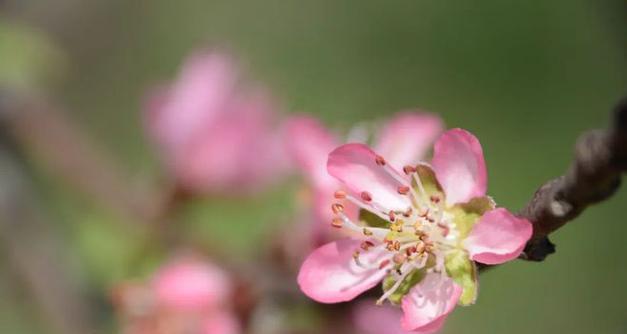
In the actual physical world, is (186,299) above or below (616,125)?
below

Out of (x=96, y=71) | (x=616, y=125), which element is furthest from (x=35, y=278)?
(x=96, y=71)

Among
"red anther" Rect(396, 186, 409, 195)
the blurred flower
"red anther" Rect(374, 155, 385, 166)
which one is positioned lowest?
the blurred flower

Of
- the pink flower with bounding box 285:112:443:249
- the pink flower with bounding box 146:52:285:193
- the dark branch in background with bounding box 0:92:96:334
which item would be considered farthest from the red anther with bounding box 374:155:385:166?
the dark branch in background with bounding box 0:92:96:334

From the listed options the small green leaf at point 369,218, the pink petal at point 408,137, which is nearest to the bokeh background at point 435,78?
the pink petal at point 408,137

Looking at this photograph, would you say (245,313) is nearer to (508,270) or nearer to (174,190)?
(174,190)

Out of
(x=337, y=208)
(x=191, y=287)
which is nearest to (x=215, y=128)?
(x=191, y=287)

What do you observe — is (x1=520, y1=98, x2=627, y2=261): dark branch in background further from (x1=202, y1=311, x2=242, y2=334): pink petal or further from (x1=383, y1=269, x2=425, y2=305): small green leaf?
(x1=202, y1=311, x2=242, y2=334): pink petal
